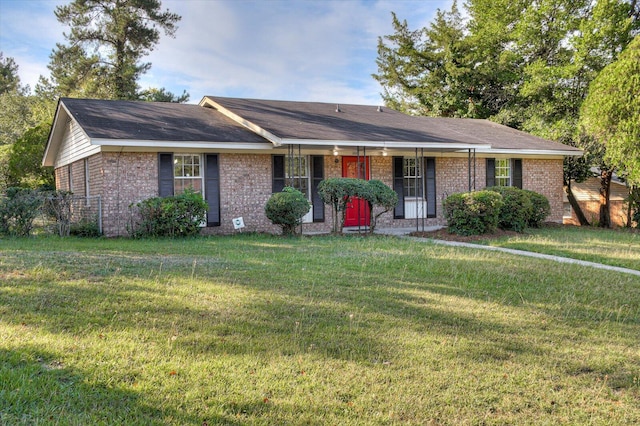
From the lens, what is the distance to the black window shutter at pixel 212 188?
13492 mm

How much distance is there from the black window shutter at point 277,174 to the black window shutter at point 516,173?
872 cm

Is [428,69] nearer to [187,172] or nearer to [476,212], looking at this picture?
[476,212]

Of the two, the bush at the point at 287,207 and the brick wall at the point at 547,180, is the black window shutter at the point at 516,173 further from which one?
the bush at the point at 287,207

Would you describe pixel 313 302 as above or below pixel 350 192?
below

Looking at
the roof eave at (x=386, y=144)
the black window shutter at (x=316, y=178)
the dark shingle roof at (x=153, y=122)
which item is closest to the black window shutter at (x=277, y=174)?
the dark shingle roof at (x=153, y=122)

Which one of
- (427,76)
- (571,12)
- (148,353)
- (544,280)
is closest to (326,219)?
(544,280)

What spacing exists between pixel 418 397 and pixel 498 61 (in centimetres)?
2660

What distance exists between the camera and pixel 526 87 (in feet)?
71.2

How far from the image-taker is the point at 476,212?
1302 cm

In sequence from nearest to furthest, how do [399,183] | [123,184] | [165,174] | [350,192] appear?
1. [123,184]
2. [350,192]
3. [165,174]
4. [399,183]

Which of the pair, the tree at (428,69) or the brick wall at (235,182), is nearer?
the brick wall at (235,182)

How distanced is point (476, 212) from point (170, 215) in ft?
24.9

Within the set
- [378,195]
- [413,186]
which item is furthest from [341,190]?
[413,186]

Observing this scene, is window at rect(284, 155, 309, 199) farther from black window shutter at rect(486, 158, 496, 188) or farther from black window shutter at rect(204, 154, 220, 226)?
black window shutter at rect(486, 158, 496, 188)
